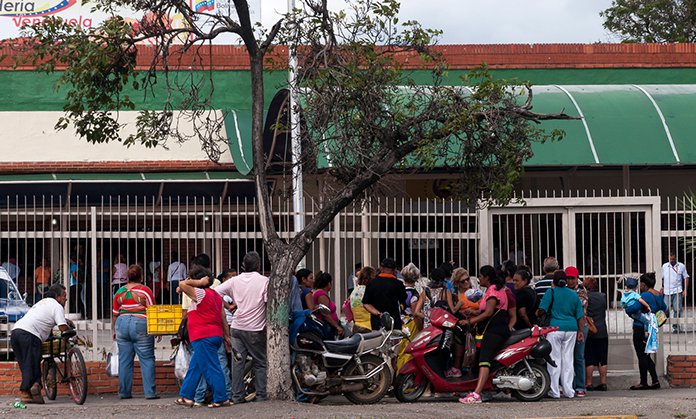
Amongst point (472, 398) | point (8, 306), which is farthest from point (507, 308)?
point (8, 306)

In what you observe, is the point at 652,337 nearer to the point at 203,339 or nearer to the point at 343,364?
the point at 343,364

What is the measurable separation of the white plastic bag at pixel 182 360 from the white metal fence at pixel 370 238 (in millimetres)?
1289

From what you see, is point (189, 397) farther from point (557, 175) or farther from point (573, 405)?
point (557, 175)


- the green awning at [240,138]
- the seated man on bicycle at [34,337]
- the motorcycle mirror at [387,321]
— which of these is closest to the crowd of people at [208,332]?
the seated man on bicycle at [34,337]

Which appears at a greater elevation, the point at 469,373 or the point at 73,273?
the point at 73,273

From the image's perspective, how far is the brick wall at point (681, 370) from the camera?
14000 mm

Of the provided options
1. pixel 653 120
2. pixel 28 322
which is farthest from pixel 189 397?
pixel 653 120

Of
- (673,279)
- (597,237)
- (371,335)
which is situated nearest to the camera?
(371,335)

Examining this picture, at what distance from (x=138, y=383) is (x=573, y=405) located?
5.06 meters

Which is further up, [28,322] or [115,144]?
[115,144]

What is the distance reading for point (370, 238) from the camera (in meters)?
14.0

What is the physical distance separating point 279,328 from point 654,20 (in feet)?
117

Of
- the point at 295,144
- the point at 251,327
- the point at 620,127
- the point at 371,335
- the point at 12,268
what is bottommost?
the point at 371,335

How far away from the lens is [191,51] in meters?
25.1
